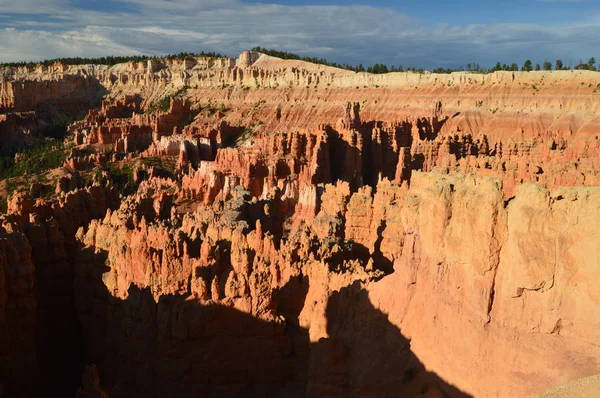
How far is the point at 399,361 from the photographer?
1262cm

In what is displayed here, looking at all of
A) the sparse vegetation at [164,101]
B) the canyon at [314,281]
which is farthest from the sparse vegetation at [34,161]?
the sparse vegetation at [164,101]

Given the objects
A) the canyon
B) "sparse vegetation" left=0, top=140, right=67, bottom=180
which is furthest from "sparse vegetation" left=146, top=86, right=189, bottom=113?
the canyon

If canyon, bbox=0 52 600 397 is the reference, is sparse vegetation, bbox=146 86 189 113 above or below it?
above

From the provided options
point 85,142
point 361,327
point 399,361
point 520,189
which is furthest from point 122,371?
point 85,142

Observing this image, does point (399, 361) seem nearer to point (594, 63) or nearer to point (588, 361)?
point (588, 361)

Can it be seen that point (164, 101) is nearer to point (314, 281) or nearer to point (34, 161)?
point (34, 161)

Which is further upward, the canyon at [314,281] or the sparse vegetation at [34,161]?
the canyon at [314,281]

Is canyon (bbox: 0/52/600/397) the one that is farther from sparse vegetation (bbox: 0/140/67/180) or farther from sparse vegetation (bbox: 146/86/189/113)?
sparse vegetation (bbox: 146/86/189/113)

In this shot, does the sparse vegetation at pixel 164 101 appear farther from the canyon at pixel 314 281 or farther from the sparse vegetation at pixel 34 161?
the canyon at pixel 314 281

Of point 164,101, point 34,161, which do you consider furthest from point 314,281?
point 164,101

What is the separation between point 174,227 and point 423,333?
47.5 feet

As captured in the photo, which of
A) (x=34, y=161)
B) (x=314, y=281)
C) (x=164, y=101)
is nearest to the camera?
(x=314, y=281)

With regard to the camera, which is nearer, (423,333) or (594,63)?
(423,333)

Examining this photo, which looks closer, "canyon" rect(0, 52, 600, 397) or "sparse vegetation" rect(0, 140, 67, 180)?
"canyon" rect(0, 52, 600, 397)
